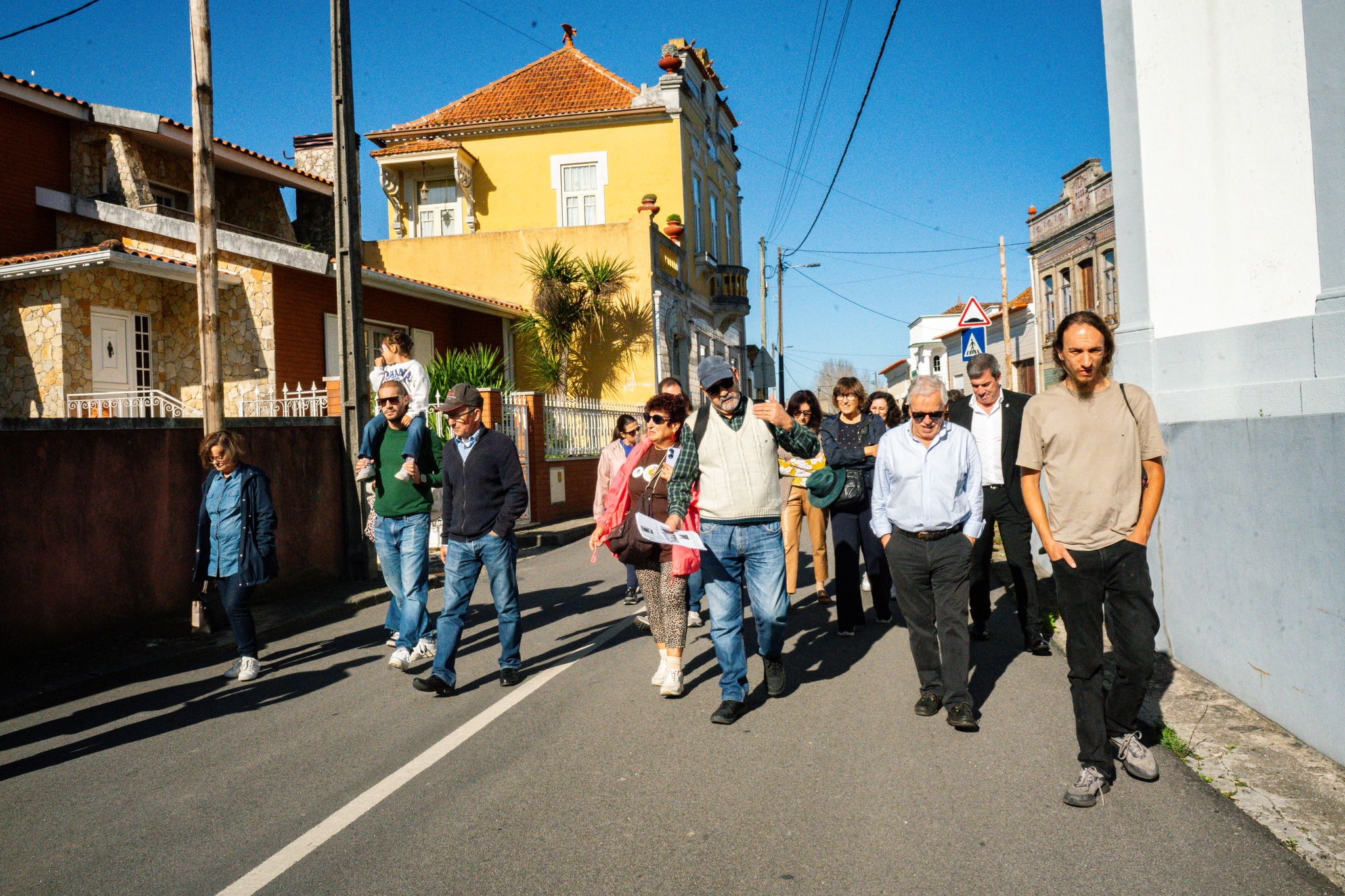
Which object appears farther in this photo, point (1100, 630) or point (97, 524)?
point (97, 524)

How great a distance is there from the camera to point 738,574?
5.69 metres

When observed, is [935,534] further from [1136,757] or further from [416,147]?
[416,147]

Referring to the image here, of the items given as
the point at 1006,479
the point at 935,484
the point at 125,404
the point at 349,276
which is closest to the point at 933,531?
the point at 935,484

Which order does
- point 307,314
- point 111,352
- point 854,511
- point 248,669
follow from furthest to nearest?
point 307,314 → point 111,352 → point 854,511 → point 248,669

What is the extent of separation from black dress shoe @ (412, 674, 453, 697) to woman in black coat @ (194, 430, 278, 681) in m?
1.41

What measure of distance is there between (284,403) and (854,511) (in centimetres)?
888

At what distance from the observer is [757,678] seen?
6.32m

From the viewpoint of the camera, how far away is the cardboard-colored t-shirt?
407 centimetres

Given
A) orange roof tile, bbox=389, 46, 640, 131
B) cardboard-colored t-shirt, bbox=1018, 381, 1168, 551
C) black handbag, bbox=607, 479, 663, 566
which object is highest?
orange roof tile, bbox=389, 46, 640, 131

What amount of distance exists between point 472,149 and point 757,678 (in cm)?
2479

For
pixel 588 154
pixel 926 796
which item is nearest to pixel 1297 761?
pixel 926 796

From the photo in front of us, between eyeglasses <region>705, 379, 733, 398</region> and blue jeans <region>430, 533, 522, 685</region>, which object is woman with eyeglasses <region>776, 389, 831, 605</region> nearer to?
eyeglasses <region>705, 379, 733, 398</region>

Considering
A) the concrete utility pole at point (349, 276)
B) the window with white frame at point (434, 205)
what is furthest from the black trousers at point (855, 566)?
the window with white frame at point (434, 205)

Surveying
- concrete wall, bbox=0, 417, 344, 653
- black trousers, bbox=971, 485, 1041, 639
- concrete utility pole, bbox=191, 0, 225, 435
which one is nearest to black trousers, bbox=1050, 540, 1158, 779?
black trousers, bbox=971, 485, 1041, 639
